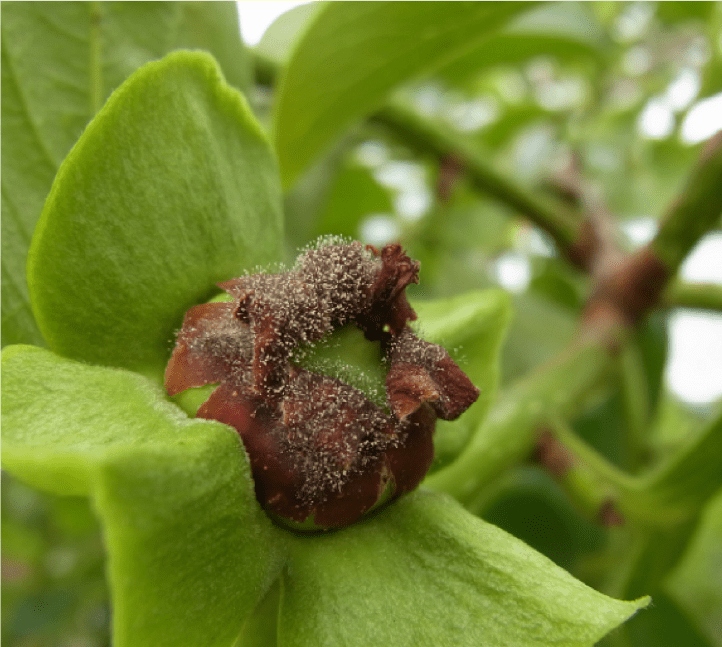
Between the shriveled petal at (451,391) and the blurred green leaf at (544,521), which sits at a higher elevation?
the shriveled petal at (451,391)

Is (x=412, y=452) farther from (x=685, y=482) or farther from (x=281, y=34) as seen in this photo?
(x=281, y=34)

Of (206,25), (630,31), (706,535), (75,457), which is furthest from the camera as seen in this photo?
(630,31)

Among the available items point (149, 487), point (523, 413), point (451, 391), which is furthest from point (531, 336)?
point (149, 487)

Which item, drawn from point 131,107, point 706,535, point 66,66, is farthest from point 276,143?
point 706,535

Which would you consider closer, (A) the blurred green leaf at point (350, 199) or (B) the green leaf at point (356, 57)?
(B) the green leaf at point (356, 57)

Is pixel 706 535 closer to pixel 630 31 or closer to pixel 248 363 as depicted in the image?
pixel 248 363

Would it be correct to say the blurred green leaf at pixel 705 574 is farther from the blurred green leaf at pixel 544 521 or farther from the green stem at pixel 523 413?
the green stem at pixel 523 413

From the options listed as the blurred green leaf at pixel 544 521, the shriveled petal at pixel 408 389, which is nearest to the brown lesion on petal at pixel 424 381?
the shriveled petal at pixel 408 389

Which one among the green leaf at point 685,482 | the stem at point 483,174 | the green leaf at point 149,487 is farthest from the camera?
the stem at point 483,174
